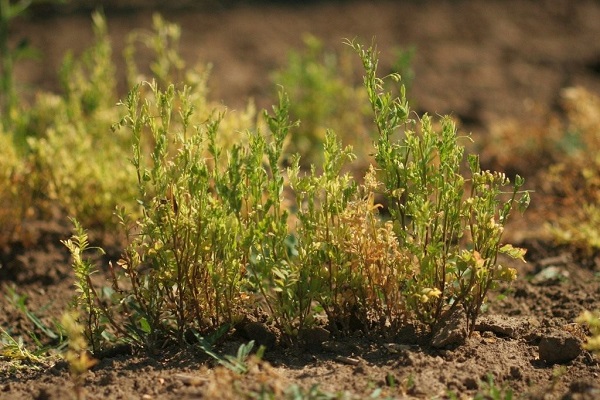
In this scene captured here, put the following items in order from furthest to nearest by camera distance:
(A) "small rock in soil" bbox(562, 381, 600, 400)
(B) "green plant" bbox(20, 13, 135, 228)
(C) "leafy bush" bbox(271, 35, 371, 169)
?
(C) "leafy bush" bbox(271, 35, 371, 169), (B) "green plant" bbox(20, 13, 135, 228), (A) "small rock in soil" bbox(562, 381, 600, 400)

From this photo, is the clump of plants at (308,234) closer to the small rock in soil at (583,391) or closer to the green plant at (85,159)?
the small rock in soil at (583,391)

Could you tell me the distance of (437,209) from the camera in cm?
299

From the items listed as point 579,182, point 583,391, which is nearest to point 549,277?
point 579,182

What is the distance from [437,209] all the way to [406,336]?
436 mm

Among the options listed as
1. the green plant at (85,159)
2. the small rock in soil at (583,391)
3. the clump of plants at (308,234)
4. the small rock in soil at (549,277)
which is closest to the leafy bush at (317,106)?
the green plant at (85,159)

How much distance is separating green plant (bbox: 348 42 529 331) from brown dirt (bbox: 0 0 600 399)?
0.18m

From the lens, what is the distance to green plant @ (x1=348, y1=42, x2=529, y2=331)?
2.91 metres

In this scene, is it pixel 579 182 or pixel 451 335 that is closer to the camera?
pixel 451 335

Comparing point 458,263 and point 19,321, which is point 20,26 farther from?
point 458,263

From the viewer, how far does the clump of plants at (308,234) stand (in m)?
2.91

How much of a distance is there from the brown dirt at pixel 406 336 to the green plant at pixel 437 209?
0.60 feet

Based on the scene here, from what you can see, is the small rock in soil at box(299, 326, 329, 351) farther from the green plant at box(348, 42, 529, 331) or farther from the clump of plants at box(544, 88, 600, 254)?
the clump of plants at box(544, 88, 600, 254)

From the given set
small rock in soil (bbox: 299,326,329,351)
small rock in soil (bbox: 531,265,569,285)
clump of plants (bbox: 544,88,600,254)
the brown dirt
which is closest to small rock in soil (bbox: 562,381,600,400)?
the brown dirt

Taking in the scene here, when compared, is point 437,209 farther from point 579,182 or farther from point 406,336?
point 579,182
